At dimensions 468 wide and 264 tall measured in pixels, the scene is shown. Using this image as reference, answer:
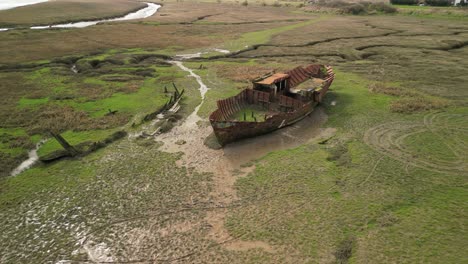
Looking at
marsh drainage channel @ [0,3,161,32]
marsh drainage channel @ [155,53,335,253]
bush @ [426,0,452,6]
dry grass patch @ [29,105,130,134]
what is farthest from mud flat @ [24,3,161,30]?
bush @ [426,0,452,6]

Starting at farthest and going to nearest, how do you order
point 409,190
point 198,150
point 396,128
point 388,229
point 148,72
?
Result: point 148,72 < point 396,128 < point 198,150 < point 409,190 < point 388,229

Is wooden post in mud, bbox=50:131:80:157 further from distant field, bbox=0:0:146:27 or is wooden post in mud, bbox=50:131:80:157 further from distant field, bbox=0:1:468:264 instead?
distant field, bbox=0:0:146:27

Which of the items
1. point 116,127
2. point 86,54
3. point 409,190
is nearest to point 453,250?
point 409,190

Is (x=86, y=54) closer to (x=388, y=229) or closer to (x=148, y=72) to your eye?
(x=148, y=72)

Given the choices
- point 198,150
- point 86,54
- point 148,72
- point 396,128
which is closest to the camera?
point 198,150

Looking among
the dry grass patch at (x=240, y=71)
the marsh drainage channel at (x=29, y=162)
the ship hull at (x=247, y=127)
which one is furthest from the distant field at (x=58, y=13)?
the ship hull at (x=247, y=127)

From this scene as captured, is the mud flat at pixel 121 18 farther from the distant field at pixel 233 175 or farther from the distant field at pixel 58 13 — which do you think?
the distant field at pixel 233 175

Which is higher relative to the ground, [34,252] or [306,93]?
[306,93]
